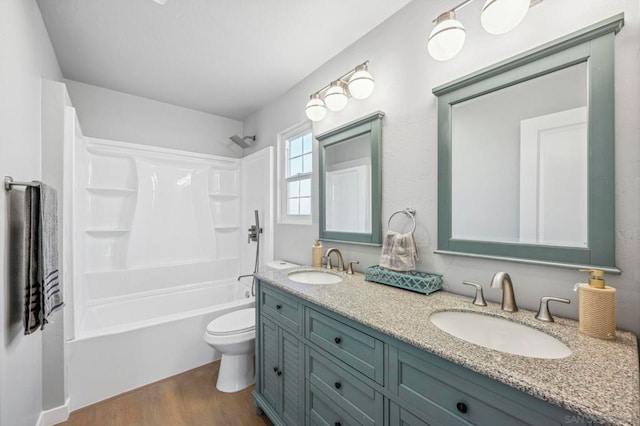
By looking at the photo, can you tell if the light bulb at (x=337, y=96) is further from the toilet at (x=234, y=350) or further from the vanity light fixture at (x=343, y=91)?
the toilet at (x=234, y=350)

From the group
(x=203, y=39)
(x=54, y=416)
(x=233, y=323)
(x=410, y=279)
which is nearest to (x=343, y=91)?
(x=203, y=39)

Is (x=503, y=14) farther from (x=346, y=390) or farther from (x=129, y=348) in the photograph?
(x=129, y=348)

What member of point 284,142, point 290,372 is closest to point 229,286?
point 284,142

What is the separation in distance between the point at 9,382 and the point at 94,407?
0.96 m

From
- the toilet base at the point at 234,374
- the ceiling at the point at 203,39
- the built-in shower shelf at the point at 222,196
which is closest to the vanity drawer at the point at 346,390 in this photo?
the toilet base at the point at 234,374

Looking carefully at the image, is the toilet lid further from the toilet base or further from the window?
the window

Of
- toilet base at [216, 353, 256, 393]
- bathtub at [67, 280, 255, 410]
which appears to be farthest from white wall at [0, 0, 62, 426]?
toilet base at [216, 353, 256, 393]

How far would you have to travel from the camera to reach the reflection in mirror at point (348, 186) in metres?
1.85

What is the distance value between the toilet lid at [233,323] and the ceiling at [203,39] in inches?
81.8

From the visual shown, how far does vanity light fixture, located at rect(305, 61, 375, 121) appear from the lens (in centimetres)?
168

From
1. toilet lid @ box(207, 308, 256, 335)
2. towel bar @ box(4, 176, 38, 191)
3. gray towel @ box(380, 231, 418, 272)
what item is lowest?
toilet lid @ box(207, 308, 256, 335)

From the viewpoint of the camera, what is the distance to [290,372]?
1505 millimetres

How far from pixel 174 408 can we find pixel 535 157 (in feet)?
8.47

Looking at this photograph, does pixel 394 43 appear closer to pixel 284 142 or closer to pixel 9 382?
pixel 284 142
